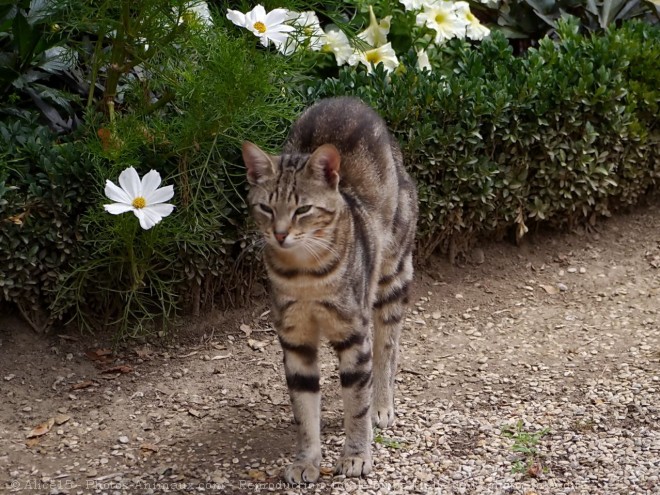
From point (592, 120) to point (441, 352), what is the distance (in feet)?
6.47

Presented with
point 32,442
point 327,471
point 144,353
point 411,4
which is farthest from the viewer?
point 411,4

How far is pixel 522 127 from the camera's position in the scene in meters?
6.49

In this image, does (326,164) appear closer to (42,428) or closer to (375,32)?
(42,428)

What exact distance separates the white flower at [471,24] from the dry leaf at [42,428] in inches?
147

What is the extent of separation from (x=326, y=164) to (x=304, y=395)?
1.04 m

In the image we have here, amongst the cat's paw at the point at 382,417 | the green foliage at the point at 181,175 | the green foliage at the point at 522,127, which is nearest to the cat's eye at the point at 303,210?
the green foliage at the point at 181,175

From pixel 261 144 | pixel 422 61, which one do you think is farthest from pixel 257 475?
pixel 422 61

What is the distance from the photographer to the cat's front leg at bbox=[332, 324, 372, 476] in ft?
15.0

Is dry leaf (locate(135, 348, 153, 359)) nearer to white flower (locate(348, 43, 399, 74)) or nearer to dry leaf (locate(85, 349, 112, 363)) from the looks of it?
dry leaf (locate(85, 349, 112, 363))

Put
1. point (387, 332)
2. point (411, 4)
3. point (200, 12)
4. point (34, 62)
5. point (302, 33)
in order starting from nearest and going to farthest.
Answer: point (387, 332), point (200, 12), point (302, 33), point (34, 62), point (411, 4)

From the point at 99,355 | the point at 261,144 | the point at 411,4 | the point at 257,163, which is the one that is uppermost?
the point at 411,4

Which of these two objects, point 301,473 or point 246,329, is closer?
point 301,473

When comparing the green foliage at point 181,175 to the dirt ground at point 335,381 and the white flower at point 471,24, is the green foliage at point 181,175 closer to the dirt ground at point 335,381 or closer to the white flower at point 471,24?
the dirt ground at point 335,381

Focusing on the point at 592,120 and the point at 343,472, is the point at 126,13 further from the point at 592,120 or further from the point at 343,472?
the point at 592,120
